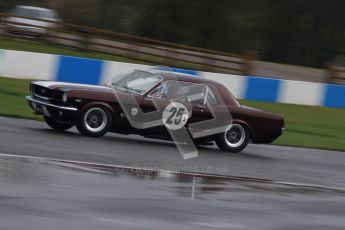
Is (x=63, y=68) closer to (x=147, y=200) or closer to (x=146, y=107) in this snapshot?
(x=146, y=107)

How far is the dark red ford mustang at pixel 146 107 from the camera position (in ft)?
39.5

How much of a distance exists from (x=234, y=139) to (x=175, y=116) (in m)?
1.27

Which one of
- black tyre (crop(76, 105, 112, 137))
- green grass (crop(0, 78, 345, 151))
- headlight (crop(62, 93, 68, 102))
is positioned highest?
headlight (crop(62, 93, 68, 102))

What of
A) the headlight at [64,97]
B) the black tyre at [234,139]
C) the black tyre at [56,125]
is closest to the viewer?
the headlight at [64,97]

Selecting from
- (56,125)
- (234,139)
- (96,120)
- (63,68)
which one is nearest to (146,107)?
(96,120)

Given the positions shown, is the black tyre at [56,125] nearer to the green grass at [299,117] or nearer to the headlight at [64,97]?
the headlight at [64,97]

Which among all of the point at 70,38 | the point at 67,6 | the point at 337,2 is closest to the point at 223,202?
the point at 70,38

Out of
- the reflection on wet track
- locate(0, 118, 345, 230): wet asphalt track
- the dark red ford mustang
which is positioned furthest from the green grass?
the reflection on wet track

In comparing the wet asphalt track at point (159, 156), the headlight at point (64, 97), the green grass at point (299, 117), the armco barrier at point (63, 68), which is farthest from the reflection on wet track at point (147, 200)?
the armco barrier at point (63, 68)

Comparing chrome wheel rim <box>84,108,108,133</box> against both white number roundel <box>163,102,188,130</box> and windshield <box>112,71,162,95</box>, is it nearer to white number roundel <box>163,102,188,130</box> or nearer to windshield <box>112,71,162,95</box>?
windshield <box>112,71,162,95</box>

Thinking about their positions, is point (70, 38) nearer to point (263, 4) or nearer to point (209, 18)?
point (209, 18)

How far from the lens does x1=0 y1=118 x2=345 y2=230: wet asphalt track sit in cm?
696

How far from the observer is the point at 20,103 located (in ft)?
54.3

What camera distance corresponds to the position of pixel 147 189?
8.49 metres
